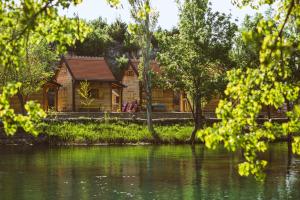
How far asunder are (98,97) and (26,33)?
60771 millimetres

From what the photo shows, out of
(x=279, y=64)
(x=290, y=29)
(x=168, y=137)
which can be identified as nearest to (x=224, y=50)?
(x=290, y=29)

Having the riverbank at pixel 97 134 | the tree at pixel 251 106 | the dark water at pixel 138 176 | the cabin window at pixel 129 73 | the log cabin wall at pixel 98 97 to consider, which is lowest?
the dark water at pixel 138 176

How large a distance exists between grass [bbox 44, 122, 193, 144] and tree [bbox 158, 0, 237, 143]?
202 inches

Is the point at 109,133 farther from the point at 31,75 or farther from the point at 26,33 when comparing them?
the point at 26,33

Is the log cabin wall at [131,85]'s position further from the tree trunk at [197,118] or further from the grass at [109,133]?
the tree trunk at [197,118]

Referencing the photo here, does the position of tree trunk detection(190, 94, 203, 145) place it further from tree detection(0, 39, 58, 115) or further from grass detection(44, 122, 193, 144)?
tree detection(0, 39, 58, 115)

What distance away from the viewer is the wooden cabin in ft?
224

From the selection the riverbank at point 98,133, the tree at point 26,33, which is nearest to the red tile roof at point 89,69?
the riverbank at point 98,133

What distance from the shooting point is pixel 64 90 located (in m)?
70.1

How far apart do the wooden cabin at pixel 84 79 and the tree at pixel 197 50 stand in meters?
18.0

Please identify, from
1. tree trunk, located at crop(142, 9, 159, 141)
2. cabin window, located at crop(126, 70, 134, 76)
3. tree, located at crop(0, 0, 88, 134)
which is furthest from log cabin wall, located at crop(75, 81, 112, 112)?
tree, located at crop(0, 0, 88, 134)

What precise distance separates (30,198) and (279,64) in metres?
14.3

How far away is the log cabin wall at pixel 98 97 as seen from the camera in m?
68.2

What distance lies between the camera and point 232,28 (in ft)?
171
